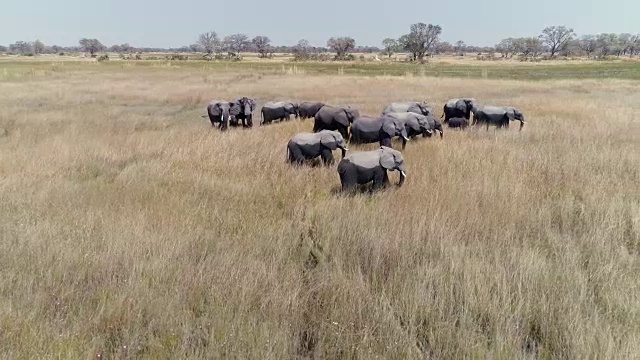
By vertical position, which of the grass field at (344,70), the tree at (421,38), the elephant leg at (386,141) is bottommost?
the elephant leg at (386,141)

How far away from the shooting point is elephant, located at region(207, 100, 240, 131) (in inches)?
567

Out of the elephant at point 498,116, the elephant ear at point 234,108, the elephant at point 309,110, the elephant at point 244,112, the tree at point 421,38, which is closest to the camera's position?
the elephant at point 498,116

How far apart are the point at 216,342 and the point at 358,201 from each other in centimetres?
369

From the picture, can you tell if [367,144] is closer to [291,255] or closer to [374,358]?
[291,255]

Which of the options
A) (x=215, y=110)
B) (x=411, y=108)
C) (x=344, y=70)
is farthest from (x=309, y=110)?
(x=344, y=70)

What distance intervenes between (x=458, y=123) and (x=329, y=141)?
24.1 ft

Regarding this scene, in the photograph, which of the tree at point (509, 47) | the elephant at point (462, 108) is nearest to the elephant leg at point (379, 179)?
the elephant at point (462, 108)

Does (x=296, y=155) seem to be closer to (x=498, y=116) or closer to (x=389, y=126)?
(x=389, y=126)

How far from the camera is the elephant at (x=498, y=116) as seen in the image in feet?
45.4

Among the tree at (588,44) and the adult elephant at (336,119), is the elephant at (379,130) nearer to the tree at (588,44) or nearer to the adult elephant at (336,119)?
the adult elephant at (336,119)

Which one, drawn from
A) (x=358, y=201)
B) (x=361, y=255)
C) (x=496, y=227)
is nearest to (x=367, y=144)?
(x=358, y=201)

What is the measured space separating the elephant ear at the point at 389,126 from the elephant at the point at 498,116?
17.8 feet

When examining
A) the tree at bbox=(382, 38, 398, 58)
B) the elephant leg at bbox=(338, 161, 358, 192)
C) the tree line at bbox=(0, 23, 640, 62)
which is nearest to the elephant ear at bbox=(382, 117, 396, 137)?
the elephant leg at bbox=(338, 161, 358, 192)

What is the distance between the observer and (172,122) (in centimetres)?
1581
